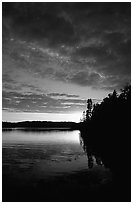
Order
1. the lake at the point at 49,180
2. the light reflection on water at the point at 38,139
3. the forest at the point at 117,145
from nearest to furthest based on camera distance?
1. the lake at the point at 49,180
2. the forest at the point at 117,145
3. the light reflection on water at the point at 38,139

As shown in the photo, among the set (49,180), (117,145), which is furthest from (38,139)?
(49,180)

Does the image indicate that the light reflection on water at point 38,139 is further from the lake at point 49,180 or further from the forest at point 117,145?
the lake at point 49,180

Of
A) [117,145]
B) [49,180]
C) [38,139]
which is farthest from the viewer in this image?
[38,139]

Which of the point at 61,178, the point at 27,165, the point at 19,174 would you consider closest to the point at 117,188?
the point at 61,178

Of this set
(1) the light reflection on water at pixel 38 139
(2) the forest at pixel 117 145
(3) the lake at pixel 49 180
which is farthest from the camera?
→ (1) the light reflection on water at pixel 38 139

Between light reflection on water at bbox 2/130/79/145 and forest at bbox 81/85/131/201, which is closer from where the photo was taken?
forest at bbox 81/85/131/201

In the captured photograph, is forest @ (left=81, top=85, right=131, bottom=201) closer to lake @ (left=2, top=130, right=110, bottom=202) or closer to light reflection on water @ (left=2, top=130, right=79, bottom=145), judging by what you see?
lake @ (left=2, top=130, right=110, bottom=202)

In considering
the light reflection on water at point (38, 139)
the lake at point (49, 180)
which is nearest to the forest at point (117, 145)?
the lake at point (49, 180)

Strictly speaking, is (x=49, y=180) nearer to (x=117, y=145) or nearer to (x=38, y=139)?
(x=117, y=145)

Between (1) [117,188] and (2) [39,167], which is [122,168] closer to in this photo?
(1) [117,188]

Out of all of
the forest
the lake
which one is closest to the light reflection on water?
the forest

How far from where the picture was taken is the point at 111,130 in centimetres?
5028

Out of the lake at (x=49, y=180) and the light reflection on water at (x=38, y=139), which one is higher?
the lake at (x=49, y=180)

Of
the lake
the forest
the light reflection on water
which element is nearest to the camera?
the lake
